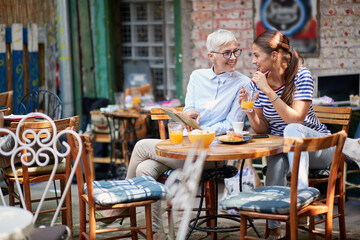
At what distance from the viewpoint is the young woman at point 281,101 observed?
380 centimetres

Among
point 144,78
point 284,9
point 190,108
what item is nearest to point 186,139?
point 190,108

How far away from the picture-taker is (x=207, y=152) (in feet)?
11.2

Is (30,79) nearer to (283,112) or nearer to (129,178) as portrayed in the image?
(129,178)

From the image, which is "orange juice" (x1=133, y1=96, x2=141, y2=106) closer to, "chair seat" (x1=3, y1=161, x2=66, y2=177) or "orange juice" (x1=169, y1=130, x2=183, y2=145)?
"chair seat" (x1=3, y1=161, x2=66, y2=177)

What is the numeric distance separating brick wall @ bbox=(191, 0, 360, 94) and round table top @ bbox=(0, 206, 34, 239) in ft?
15.4

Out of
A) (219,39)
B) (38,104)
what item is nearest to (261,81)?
(219,39)

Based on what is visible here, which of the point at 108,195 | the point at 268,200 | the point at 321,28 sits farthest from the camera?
the point at 321,28

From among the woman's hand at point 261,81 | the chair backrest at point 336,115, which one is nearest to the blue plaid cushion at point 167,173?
the woman's hand at point 261,81

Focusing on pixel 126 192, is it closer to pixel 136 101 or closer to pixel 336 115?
pixel 336 115

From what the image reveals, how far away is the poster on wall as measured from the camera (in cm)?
666

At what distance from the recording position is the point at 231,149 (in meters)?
3.50

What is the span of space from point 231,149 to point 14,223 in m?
1.51

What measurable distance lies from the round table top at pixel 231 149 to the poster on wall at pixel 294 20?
3.16 meters

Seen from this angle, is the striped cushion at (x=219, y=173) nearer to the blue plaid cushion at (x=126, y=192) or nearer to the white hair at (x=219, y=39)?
the blue plaid cushion at (x=126, y=192)
